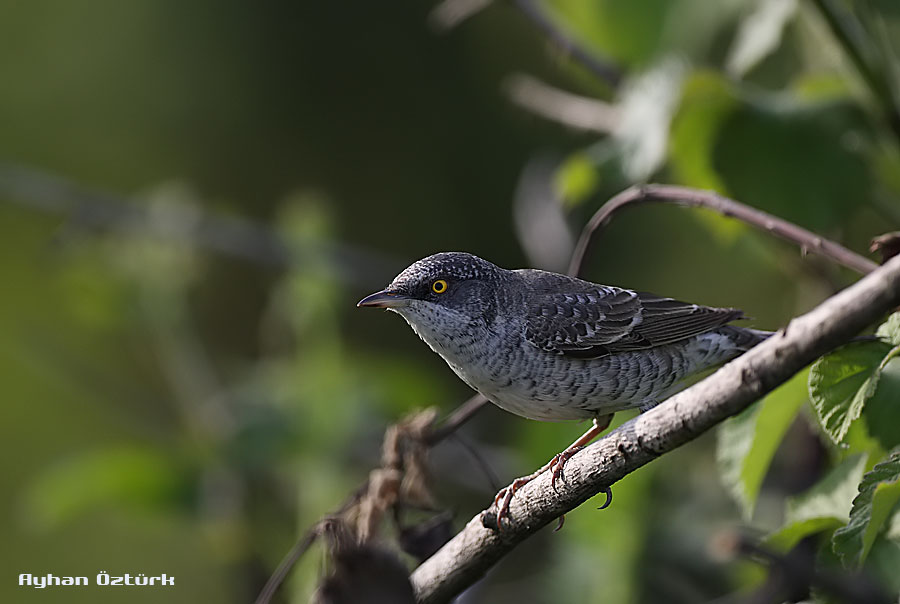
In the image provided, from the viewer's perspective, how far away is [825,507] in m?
2.43

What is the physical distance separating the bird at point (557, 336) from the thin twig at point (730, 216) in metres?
0.16

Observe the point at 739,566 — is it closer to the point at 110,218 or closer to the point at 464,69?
the point at 110,218

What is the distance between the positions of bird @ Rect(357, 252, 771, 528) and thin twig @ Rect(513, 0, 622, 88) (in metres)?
1.20

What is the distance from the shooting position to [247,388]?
5.23 m

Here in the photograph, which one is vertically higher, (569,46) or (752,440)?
(569,46)

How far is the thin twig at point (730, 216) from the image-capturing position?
2059 mm

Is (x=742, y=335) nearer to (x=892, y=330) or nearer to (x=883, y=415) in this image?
(x=883, y=415)

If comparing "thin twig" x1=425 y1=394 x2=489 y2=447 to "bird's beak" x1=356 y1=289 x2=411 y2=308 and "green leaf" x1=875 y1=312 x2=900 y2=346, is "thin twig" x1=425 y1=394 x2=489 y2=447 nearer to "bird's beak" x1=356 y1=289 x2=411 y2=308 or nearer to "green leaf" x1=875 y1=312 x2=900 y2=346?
"bird's beak" x1=356 y1=289 x2=411 y2=308

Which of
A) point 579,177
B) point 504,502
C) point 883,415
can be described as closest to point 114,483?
point 579,177

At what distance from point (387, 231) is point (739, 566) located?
14.5 feet

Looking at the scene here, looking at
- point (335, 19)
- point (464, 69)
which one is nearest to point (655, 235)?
point (464, 69)

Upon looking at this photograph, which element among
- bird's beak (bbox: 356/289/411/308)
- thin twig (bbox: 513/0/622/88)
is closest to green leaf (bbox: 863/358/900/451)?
bird's beak (bbox: 356/289/411/308)

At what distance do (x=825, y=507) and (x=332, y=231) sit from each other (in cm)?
441

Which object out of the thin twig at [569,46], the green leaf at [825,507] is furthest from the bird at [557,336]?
the thin twig at [569,46]
